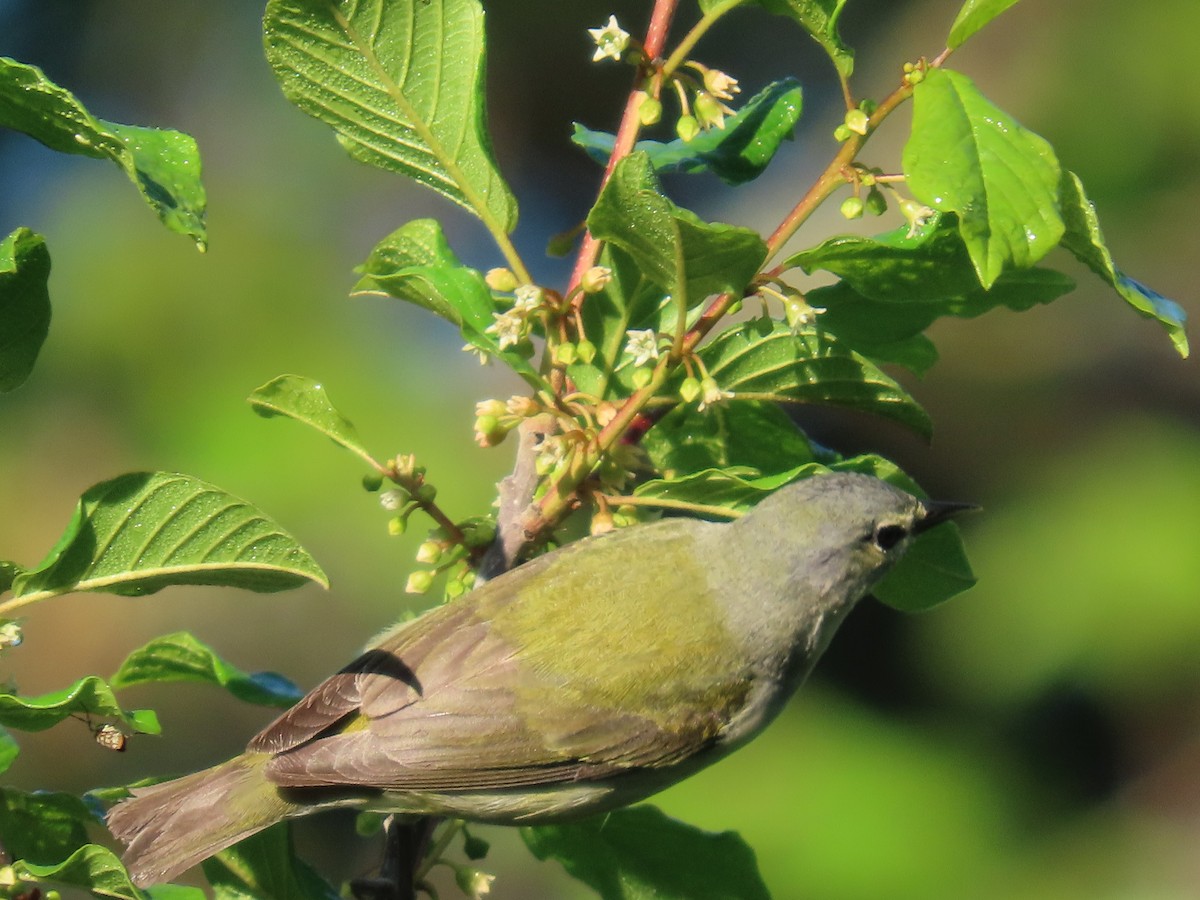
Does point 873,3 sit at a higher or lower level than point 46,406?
higher

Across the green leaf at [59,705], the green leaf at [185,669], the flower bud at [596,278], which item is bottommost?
the green leaf at [185,669]

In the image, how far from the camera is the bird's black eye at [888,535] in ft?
8.07

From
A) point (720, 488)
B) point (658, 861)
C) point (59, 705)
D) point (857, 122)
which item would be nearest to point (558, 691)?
point (658, 861)

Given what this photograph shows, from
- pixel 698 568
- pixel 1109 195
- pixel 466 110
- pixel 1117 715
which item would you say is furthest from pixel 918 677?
pixel 466 110

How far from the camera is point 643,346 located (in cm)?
203

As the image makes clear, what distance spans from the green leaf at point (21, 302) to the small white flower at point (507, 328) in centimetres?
63

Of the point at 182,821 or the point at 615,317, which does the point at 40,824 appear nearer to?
the point at 182,821

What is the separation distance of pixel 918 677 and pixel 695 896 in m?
3.31

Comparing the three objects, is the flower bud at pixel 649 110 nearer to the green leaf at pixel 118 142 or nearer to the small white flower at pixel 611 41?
the small white flower at pixel 611 41

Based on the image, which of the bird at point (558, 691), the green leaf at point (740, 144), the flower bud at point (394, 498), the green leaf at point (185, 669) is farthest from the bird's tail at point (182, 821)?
the green leaf at point (740, 144)

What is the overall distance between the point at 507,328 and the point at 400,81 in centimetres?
42

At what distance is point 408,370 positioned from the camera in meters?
5.10

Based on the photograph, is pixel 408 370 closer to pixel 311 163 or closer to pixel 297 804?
pixel 311 163

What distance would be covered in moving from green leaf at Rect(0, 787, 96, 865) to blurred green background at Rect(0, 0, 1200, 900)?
2.44m
